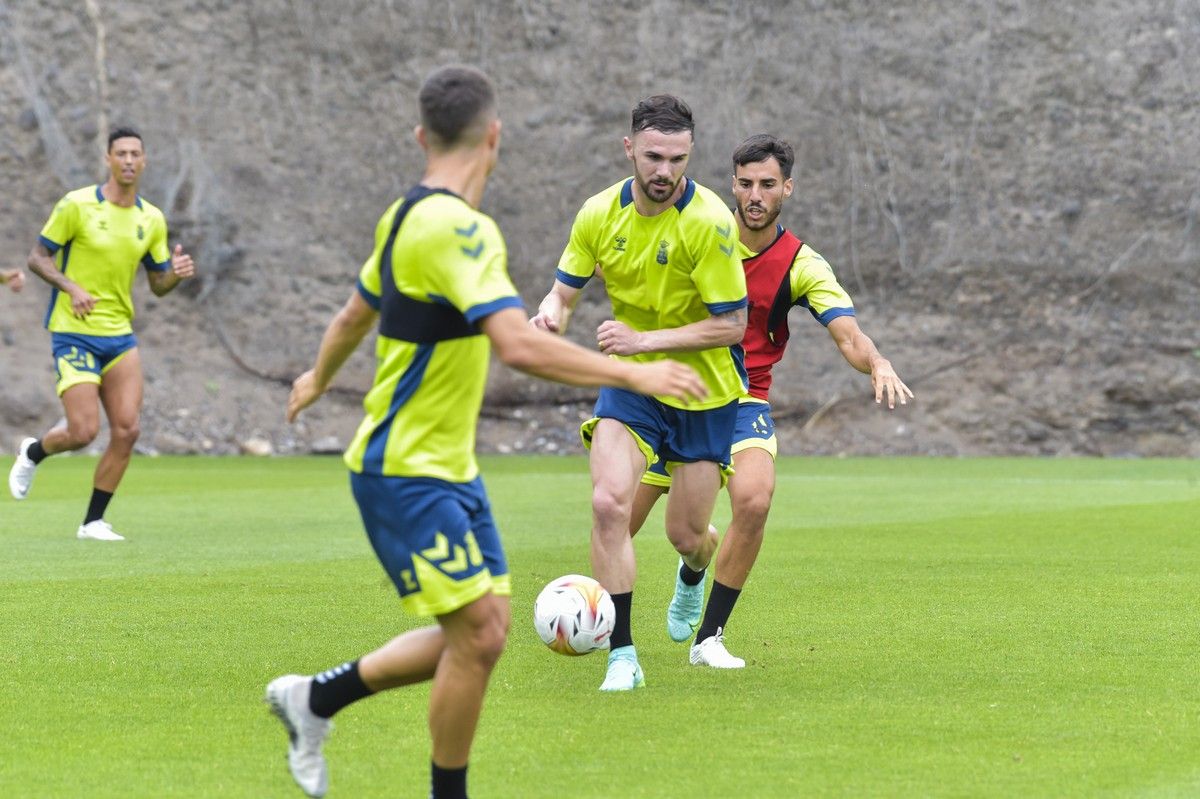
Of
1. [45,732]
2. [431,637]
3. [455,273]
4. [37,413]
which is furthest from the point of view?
[37,413]

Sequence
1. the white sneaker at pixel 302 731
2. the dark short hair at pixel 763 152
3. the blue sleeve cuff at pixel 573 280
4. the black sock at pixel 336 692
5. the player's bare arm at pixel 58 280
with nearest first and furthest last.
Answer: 1. the white sneaker at pixel 302 731
2. the black sock at pixel 336 692
3. the blue sleeve cuff at pixel 573 280
4. the dark short hair at pixel 763 152
5. the player's bare arm at pixel 58 280

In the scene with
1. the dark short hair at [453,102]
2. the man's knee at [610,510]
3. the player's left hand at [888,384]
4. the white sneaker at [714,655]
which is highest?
the dark short hair at [453,102]

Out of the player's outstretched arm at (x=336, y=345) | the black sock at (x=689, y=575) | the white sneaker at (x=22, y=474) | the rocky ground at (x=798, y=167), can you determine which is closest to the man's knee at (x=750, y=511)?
the black sock at (x=689, y=575)

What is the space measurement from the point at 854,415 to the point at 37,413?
43.8 ft

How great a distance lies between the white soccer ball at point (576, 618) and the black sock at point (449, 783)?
2184mm

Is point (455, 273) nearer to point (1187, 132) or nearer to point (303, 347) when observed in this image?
point (303, 347)

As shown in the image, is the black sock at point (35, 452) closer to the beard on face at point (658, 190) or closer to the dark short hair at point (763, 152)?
the dark short hair at point (763, 152)

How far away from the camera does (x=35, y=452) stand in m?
13.9

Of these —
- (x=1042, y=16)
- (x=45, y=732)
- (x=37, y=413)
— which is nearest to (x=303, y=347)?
(x=37, y=413)

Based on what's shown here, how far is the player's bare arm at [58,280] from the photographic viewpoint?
1238 cm

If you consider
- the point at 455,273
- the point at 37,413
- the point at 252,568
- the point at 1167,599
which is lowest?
the point at 37,413

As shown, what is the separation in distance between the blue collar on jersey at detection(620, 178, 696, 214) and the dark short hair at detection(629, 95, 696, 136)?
0.85 feet

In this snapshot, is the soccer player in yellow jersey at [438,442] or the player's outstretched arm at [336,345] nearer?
the soccer player in yellow jersey at [438,442]

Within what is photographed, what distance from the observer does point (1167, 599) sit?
31.4 feet
